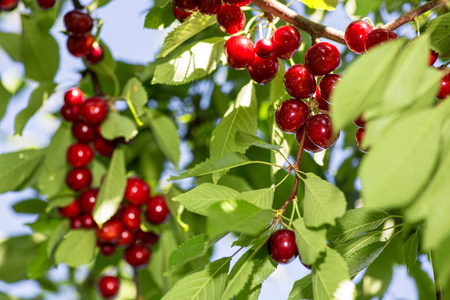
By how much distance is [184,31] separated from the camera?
3.53 feet

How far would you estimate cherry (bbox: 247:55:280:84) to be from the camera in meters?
1.05

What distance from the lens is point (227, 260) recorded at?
0.88m

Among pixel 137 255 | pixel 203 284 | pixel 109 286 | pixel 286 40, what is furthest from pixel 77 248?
pixel 286 40

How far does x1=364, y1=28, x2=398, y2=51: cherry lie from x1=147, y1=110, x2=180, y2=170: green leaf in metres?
0.70

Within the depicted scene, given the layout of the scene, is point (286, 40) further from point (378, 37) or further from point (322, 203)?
point (322, 203)

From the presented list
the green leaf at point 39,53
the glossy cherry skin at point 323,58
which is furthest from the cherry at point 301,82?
the green leaf at point 39,53

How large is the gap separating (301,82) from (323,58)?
59mm

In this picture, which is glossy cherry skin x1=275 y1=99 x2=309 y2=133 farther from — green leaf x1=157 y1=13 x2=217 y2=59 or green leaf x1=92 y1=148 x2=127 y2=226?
green leaf x1=92 y1=148 x2=127 y2=226

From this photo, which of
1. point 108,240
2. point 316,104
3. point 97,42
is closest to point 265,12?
point 316,104

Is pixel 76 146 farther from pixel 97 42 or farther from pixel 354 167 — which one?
pixel 354 167

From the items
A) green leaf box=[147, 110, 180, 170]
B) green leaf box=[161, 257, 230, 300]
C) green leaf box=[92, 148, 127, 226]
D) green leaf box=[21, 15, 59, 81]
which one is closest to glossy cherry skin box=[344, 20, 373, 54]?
green leaf box=[161, 257, 230, 300]

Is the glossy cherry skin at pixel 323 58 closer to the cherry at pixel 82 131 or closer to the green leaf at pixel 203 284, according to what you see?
the green leaf at pixel 203 284

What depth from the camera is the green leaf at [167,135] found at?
1.42 metres

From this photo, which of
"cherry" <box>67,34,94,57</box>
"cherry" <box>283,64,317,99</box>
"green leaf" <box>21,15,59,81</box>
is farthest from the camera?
"green leaf" <box>21,15,59,81</box>
